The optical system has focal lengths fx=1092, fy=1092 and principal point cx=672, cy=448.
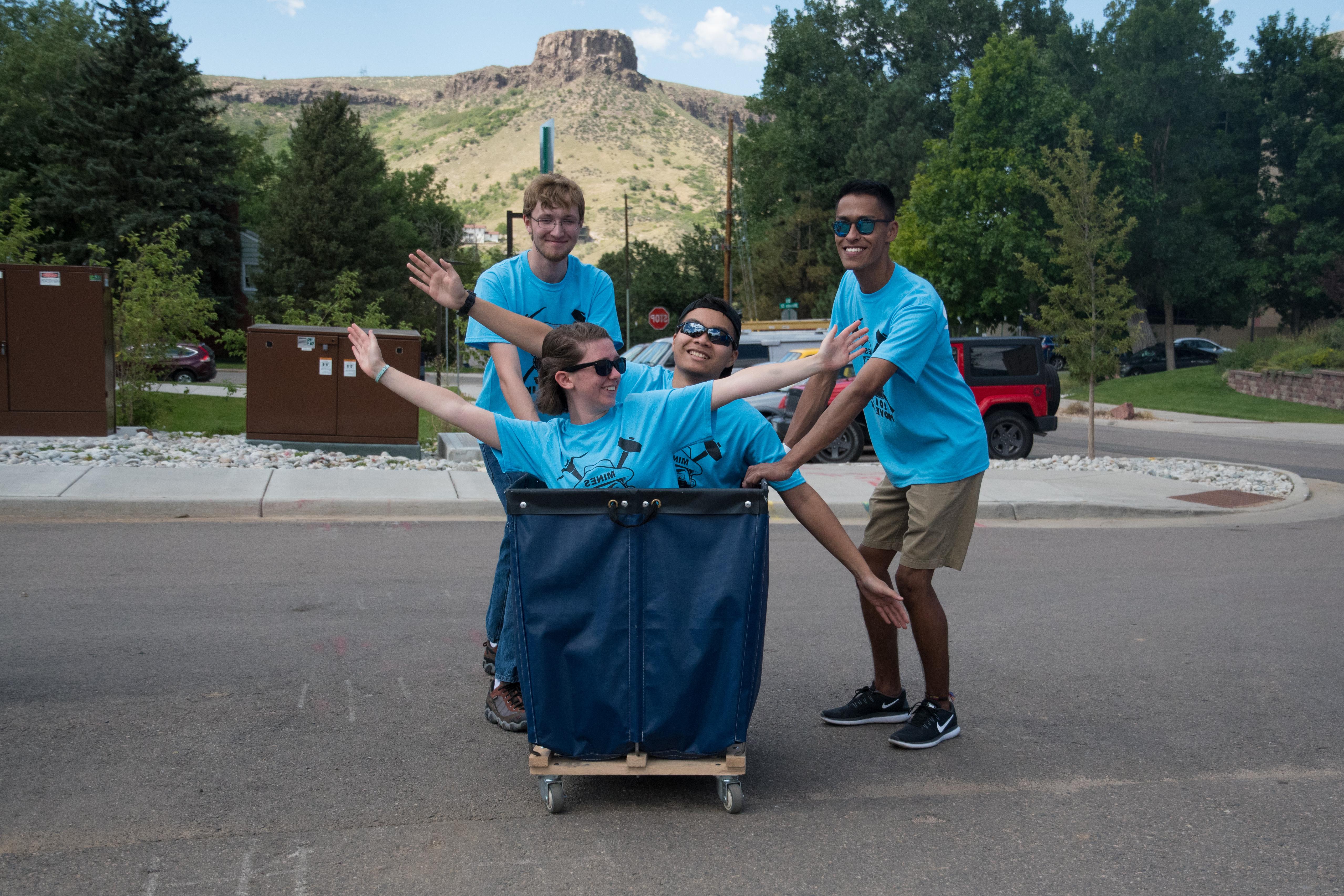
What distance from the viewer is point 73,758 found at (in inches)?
147

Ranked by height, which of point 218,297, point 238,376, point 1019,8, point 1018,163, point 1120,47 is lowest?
point 238,376

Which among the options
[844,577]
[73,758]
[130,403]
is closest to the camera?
[73,758]

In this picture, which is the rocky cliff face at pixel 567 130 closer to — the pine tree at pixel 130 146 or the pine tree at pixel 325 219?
the pine tree at pixel 325 219

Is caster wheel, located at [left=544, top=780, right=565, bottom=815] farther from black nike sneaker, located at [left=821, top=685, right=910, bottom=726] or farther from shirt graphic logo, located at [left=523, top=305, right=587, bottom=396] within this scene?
shirt graphic logo, located at [left=523, top=305, right=587, bottom=396]

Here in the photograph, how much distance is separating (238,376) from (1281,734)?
36490 millimetres

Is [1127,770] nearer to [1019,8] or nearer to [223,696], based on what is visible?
[223,696]

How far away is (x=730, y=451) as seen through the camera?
3.61m

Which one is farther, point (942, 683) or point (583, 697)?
point (942, 683)

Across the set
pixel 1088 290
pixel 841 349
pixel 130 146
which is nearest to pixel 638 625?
pixel 841 349

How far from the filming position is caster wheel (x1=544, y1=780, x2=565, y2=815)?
3373 mm

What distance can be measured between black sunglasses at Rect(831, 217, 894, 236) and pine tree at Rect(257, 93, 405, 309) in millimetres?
48882

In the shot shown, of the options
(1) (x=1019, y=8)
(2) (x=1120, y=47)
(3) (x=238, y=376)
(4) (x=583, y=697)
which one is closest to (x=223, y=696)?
(4) (x=583, y=697)

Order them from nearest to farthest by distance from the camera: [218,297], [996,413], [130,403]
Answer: [130,403] < [996,413] < [218,297]

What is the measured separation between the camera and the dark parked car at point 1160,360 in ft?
156
